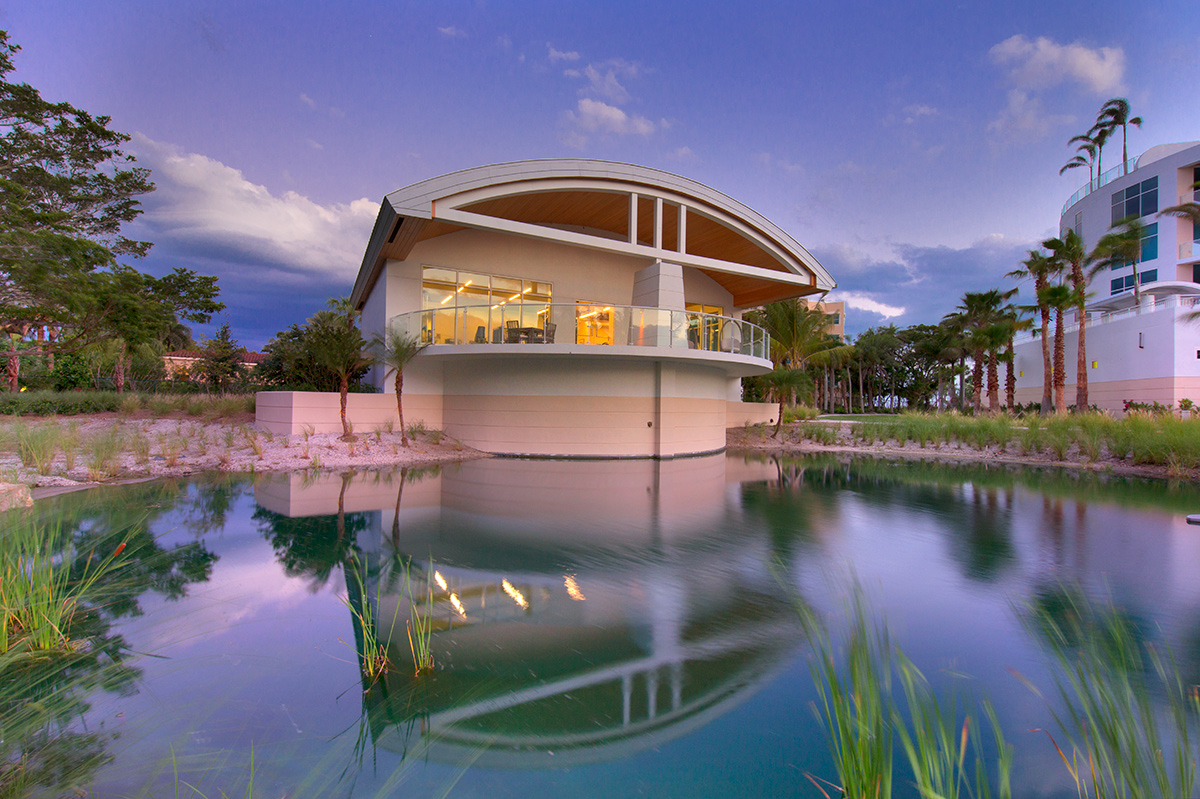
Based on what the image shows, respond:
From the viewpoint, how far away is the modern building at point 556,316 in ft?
45.9

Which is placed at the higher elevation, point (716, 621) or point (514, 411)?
point (514, 411)

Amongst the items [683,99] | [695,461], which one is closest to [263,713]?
[695,461]

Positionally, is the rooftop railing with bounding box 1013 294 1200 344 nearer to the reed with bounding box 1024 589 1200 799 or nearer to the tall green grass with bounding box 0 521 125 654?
the reed with bounding box 1024 589 1200 799

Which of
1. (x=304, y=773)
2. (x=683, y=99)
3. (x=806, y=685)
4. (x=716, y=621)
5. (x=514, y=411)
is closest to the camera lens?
(x=304, y=773)

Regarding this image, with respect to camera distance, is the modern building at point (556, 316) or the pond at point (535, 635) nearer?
the pond at point (535, 635)

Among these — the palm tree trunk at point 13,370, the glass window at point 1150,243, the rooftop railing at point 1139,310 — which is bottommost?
the palm tree trunk at point 13,370

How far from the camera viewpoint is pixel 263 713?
9.68 feet

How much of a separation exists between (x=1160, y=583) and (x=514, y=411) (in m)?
13.2

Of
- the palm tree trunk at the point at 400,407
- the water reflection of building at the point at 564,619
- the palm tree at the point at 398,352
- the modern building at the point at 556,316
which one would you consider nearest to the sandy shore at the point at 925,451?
the modern building at the point at 556,316

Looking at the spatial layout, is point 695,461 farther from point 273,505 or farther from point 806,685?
point 806,685

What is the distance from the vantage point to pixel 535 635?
13.5 ft

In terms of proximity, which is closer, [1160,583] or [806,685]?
[806,685]

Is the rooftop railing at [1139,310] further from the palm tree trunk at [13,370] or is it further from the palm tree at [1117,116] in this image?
the palm tree trunk at [13,370]

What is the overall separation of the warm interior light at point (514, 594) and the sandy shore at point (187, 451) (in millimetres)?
8637
